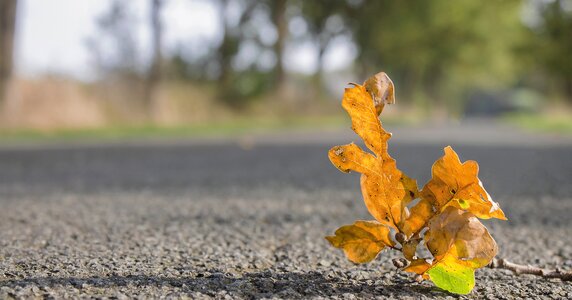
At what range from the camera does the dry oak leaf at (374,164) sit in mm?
1371

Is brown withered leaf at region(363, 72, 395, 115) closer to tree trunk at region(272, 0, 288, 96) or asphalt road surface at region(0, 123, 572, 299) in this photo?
asphalt road surface at region(0, 123, 572, 299)

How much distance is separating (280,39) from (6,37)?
Result: 10.2 meters

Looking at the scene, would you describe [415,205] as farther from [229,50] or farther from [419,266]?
[229,50]

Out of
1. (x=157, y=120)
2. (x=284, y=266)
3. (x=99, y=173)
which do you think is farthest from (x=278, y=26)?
(x=284, y=266)

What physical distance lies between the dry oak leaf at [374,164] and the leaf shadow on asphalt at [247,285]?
19cm

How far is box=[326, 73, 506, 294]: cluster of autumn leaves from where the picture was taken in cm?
136

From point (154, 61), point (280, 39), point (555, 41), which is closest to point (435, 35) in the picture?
point (555, 41)

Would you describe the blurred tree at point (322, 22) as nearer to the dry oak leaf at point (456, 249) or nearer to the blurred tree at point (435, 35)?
the blurred tree at point (435, 35)

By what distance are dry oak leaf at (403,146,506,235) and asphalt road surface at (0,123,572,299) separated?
8.2 inches

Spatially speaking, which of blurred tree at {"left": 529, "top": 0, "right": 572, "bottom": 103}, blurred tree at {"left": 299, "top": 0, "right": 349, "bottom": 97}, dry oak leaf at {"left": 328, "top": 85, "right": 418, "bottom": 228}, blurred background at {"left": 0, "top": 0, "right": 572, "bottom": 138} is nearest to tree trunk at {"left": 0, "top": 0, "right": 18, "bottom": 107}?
blurred background at {"left": 0, "top": 0, "right": 572, "bottom": 138}

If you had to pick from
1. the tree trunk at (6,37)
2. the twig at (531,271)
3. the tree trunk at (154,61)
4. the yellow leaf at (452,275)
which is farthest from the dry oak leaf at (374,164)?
the tree trunk at (154,61)

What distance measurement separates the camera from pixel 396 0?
26.1 m

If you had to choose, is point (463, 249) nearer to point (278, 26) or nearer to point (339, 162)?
point (339, 162)

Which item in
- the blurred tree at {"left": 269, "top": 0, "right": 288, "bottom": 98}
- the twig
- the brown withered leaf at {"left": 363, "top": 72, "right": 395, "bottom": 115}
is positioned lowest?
the twig
